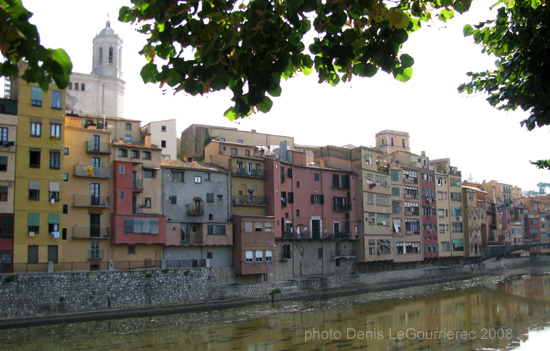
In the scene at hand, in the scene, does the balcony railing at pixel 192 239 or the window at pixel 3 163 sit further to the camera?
the balcony railing at pixel 192 239

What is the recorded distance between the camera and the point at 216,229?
4006 cm

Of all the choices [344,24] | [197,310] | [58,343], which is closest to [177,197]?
[197,310]

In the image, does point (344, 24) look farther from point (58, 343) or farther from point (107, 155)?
point (107, 155)

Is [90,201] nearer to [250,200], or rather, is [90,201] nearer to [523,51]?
[250,200]

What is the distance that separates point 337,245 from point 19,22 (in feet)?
156

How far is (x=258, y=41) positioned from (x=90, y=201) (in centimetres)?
3283

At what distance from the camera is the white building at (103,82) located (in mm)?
76062

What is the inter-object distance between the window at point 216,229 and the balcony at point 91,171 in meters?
8.12

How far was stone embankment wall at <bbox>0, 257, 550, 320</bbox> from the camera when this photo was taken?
28.6 m

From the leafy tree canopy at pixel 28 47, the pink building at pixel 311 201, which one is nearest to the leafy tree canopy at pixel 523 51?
the leafy tree canopy at pixel 28 47

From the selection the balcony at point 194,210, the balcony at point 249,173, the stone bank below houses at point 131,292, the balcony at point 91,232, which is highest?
the balcony at point 249,173

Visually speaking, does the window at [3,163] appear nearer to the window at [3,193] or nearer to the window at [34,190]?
the window at [3,193]

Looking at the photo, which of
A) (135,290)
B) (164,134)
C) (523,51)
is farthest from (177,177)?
Answer: (523,51)

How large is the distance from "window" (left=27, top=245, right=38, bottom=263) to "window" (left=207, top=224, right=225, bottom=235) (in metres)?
12.0
